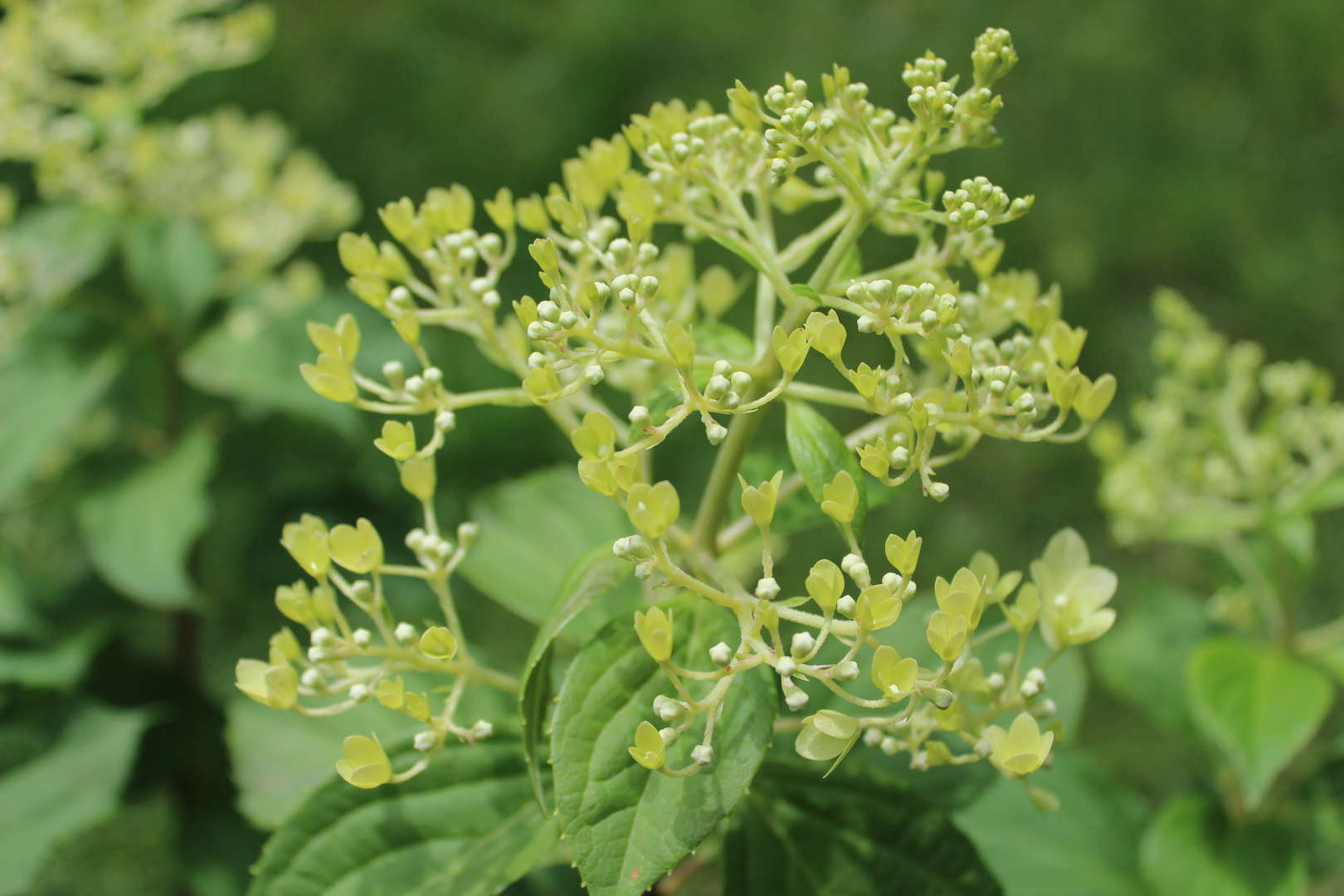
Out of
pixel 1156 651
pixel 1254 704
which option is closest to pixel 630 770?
pixel 1254 704

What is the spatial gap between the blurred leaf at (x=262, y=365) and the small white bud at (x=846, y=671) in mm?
1263

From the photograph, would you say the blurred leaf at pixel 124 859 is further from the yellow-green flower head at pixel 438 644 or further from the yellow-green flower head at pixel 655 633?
the yellow-green flower head at pixel 655 633

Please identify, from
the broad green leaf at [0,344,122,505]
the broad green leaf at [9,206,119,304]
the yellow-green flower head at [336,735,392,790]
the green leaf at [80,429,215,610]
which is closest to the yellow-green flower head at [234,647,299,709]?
the yellow-green flower head at [336,735,392,790]

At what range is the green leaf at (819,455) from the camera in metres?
0.89

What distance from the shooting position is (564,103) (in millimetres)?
3555

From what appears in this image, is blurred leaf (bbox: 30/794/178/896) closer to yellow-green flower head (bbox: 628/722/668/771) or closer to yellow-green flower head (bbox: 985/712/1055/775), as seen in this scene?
yellow-green flower head (bbox: 628/722/668/771)

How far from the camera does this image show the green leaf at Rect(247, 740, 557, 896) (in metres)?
1.03

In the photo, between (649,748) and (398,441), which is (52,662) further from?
(649,748)

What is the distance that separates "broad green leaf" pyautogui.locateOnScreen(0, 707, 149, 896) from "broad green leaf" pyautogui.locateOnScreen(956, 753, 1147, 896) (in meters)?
1.21

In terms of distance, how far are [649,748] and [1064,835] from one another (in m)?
1.06

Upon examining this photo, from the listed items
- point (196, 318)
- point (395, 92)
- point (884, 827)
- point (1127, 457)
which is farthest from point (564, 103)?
point (884, 827)

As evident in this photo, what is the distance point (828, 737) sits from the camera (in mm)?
830

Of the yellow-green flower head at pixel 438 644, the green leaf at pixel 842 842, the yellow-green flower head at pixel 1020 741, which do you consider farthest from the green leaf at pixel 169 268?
the yellow-green flower head at pixel 1020 741

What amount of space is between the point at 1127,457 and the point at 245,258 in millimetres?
1747
